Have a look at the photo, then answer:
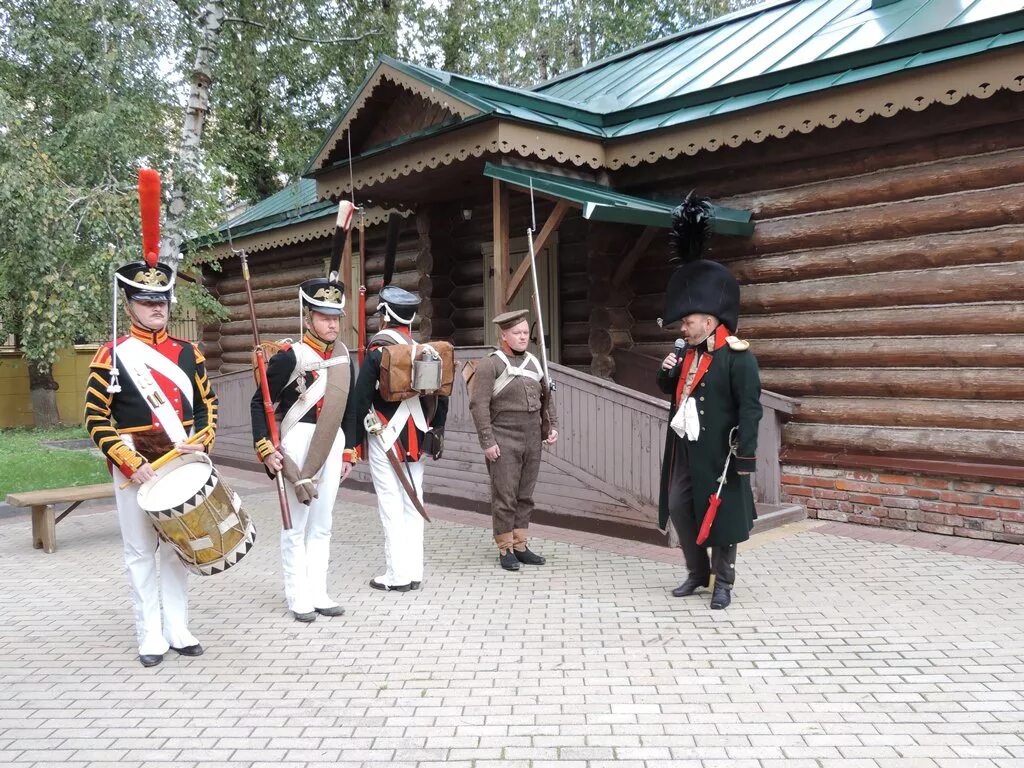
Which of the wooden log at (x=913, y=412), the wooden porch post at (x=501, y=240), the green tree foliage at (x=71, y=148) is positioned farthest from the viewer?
the green tree foliage at (x=71, y=148)

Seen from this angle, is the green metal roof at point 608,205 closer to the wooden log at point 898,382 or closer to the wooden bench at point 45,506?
the wooden log at point 898,382

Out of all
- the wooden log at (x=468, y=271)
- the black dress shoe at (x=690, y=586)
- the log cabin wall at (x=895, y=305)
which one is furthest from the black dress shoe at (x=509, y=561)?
the wooden log at (x=468, y=271)

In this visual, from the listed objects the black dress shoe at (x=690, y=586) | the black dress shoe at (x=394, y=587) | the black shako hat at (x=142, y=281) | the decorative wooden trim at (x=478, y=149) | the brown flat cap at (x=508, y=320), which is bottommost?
the black dress shoe at (x=394, y=587)

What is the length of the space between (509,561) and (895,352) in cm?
369

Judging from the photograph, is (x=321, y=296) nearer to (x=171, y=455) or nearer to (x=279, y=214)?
(x=171, y=455)

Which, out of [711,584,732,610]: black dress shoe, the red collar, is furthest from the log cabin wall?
the red collar

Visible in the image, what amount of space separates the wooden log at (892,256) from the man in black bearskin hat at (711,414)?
2649 millimetres

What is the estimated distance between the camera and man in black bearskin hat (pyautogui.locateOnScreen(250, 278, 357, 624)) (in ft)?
16.2

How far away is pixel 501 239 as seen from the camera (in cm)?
785

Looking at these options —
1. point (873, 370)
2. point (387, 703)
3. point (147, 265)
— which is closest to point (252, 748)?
point (387, 703)

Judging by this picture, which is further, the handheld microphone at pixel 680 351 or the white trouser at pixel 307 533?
the handheld microphone at pixel 680 351

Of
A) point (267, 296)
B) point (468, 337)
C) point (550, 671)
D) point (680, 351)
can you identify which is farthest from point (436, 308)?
point (550, 671)

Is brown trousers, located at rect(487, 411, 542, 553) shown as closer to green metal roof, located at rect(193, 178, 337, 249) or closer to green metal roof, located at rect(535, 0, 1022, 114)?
green metal roof, located at rect(535, 0, 1022, 114)

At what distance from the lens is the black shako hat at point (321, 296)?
4969mm
